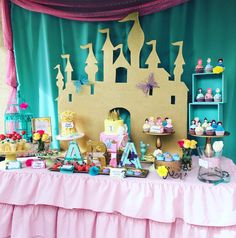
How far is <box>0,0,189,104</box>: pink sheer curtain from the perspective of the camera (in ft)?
6.49

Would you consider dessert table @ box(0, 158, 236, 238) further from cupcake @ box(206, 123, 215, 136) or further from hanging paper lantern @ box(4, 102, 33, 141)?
hanging paper lantern @ box(4, 102, 33, 141)

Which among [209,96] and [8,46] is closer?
[209,96]

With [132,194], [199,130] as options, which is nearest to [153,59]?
[199,130]

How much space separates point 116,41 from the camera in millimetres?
2090

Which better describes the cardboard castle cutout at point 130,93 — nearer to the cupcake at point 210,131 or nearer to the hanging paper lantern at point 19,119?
the cupcake at point 210,131

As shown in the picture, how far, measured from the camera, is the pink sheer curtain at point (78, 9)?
198 centimetres

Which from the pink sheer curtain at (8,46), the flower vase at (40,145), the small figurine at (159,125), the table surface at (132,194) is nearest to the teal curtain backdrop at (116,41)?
the pink sheer curtain at (8,46)

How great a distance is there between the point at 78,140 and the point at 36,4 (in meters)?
1.18

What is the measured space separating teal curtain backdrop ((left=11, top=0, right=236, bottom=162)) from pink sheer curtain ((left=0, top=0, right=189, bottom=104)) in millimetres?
45

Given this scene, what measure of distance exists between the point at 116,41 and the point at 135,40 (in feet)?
0.65

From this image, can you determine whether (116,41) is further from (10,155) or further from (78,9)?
(10,155)

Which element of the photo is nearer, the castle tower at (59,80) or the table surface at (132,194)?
the table surface at (132,194)

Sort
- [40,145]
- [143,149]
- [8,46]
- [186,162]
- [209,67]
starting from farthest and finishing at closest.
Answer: [8,46]
[40,145]
[143,149]
[209,67]
[186,162]

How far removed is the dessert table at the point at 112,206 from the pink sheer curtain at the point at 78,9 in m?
1.00
